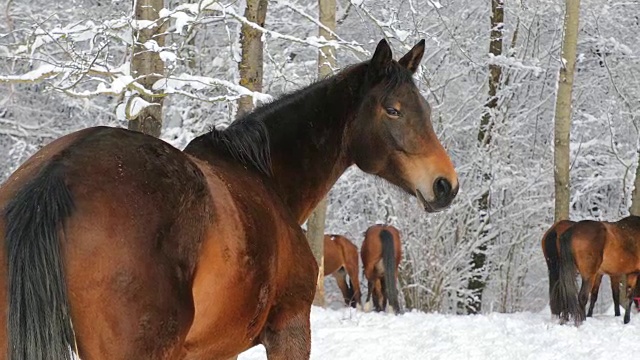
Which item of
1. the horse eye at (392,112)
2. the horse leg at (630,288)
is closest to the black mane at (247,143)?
the horse eye at (392,112)

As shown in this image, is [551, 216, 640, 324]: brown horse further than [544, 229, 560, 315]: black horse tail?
No

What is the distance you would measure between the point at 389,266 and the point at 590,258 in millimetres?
3322

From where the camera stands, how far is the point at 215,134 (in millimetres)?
3469

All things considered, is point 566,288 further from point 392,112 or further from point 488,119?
point 488,119

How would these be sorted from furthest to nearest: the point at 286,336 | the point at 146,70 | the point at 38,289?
the point at 146,70 < the point at 286,336 < the point at 38,289

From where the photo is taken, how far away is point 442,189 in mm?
3377

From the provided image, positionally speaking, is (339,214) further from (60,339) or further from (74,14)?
(60,339)

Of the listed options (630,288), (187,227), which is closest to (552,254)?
(630,288)

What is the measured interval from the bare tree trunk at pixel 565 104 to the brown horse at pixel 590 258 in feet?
5.26

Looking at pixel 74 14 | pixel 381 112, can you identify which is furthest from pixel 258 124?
pixel 74 14

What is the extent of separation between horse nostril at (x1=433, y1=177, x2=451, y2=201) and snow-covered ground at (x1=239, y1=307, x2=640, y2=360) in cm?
340

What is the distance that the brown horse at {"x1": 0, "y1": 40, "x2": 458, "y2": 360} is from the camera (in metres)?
2.23

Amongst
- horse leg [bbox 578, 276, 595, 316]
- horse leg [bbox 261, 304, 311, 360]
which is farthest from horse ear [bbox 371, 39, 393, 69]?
horse leg [bbox 578, 276, 595, 316]

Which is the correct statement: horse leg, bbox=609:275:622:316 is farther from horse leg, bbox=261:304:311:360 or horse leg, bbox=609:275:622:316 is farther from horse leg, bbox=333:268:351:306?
horse leg, bbox=261:304:311:360
